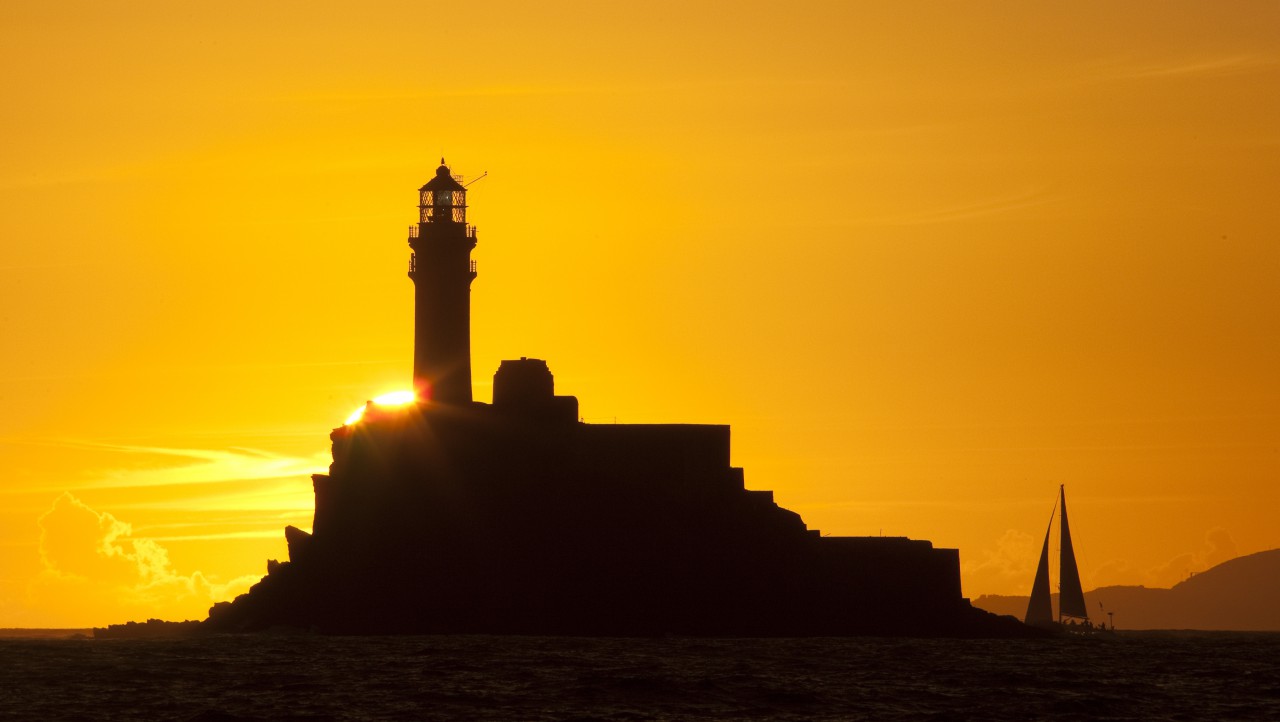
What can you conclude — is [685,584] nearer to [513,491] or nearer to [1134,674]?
[513,491]

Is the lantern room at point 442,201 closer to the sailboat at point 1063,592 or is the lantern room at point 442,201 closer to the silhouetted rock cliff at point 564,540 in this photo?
the silhouetted rock cliff at point 564,540

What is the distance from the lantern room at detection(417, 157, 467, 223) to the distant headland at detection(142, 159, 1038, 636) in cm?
69

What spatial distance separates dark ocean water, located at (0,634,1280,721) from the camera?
5147cm

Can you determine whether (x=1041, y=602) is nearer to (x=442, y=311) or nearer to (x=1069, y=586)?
(x=1069, y=586)

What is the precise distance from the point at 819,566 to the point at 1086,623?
4496cm

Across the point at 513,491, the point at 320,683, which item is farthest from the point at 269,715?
the point at 513,491

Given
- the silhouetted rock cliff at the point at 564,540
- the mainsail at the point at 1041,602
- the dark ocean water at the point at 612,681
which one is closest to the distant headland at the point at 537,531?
the silhouetted rock cliff at the point at 564,540

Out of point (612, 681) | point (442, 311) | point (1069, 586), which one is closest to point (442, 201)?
point (442, 311)

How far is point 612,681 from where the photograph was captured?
57.8 m

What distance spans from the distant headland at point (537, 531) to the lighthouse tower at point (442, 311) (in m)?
0.07

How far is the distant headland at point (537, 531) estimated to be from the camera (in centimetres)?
8519

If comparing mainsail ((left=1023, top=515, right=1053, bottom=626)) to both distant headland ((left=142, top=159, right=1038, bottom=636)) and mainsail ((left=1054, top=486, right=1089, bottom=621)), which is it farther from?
distant headland ((left=142, top=159, right=1038, bottom=636))

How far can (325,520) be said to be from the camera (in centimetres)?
8844

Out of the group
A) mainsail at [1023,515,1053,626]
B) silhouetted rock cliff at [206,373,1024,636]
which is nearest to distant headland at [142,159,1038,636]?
silhouetted rock cliff at [206,373,1024,636]
